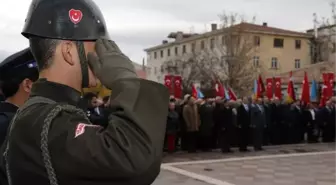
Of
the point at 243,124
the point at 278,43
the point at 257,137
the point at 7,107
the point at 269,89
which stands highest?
the point at 278,43

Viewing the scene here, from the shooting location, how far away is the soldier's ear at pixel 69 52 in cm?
128

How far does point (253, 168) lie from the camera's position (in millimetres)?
9992

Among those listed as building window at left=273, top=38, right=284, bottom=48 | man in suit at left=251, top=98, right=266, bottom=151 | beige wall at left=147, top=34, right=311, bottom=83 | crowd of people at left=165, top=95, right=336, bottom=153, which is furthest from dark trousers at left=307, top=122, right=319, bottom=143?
building window at left=273, top=38, right=284, bottom=48

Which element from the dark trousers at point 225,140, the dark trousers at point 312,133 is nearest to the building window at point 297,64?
the dark trousers at point 312,133

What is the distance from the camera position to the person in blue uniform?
248 centimetres

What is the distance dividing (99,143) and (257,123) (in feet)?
40.9

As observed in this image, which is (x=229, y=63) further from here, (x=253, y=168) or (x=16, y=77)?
(x=16, y=77)

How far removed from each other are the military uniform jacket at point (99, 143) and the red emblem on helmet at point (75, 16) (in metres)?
0.26

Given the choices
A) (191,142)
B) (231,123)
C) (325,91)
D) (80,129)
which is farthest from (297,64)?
(80,129)

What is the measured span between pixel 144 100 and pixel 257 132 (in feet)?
40.4

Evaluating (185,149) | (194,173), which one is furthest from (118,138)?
(185,149)

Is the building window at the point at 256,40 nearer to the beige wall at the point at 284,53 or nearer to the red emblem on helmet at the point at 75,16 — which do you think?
the beige wall at the point at 284,53

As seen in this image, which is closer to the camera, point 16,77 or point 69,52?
point 69,52

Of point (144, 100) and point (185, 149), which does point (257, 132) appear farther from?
point (144, 100)
